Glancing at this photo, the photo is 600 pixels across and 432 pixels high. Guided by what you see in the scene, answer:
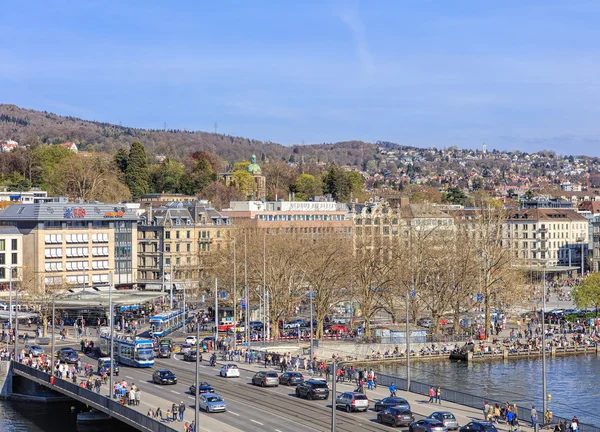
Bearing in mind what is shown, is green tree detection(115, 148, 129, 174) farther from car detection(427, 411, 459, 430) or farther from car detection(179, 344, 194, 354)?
car detection(427, 411, 459, 430)

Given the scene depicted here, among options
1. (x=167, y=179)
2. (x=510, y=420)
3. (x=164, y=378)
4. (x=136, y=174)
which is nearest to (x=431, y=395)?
(x=510, y=420)

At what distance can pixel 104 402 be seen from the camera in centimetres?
5162

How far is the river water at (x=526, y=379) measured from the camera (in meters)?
63.1

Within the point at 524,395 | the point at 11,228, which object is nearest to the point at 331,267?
the point at 524,395

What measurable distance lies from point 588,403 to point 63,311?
4630cm

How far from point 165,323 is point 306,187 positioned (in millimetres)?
109586

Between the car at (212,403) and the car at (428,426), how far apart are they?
9916mm

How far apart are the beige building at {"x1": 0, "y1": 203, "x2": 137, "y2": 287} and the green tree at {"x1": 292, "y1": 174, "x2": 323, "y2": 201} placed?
75.1 meters

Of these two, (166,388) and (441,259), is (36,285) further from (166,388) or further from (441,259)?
(166,388)

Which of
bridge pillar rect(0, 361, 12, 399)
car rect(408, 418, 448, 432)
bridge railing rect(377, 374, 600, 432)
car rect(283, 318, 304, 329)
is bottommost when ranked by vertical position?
bridge pillar rect(0, 361, 12, 399)

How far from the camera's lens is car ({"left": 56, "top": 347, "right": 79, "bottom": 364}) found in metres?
66.0

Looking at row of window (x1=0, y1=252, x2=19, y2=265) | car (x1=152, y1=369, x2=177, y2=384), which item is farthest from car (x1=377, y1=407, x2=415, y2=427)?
row of window (x1=0, y1=252, x2=19, y2=265)

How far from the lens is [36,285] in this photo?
95.9 m

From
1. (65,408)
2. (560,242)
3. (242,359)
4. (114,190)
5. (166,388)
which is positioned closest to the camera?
(166,388)
